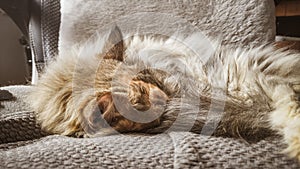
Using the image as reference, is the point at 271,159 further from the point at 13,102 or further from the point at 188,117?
the point at 13,102

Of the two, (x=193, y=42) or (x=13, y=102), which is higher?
(x=193, y=42)

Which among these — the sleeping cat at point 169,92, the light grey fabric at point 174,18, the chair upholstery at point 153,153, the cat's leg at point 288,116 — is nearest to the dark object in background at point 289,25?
the light grey fabric at point 174,18

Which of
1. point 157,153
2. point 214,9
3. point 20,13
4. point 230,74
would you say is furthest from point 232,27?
point 20,13

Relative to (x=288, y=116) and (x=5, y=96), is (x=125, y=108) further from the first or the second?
(x=5, y=96)

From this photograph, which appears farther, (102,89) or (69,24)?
(69,24)

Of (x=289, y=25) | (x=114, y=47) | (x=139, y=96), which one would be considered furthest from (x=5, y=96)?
(x=289, y=25)

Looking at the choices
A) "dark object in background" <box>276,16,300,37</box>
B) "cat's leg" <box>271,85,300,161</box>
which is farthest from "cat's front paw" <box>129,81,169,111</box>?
"dark object in background" <box>276,16,300,37</box>

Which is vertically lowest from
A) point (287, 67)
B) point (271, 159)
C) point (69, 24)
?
point (271, 159)
